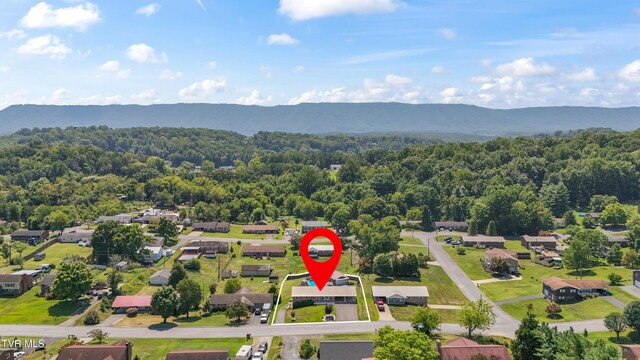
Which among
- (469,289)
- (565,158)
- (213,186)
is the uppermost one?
(565,158)

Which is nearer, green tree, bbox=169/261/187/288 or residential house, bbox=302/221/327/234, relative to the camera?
green tree, bbox=169/261/187/288

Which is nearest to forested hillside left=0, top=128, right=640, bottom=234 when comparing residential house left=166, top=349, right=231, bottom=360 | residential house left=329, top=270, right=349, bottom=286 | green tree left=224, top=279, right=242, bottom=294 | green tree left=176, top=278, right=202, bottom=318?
residential house left=329, top=270, right=349, bottom=286

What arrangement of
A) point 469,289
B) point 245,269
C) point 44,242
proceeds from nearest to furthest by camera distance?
point 469,289, point 245,269, point 44,242

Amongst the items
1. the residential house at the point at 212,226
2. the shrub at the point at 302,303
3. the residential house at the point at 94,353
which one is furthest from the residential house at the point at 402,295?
the residential house at the point at 212,226

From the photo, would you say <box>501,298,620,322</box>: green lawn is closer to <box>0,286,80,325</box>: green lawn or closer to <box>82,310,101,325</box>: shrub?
<box>82,310,101,325</box>: shrub

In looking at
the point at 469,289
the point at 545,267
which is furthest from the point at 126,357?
the point at 545,267

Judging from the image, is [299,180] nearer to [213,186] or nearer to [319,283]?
[213,186]
